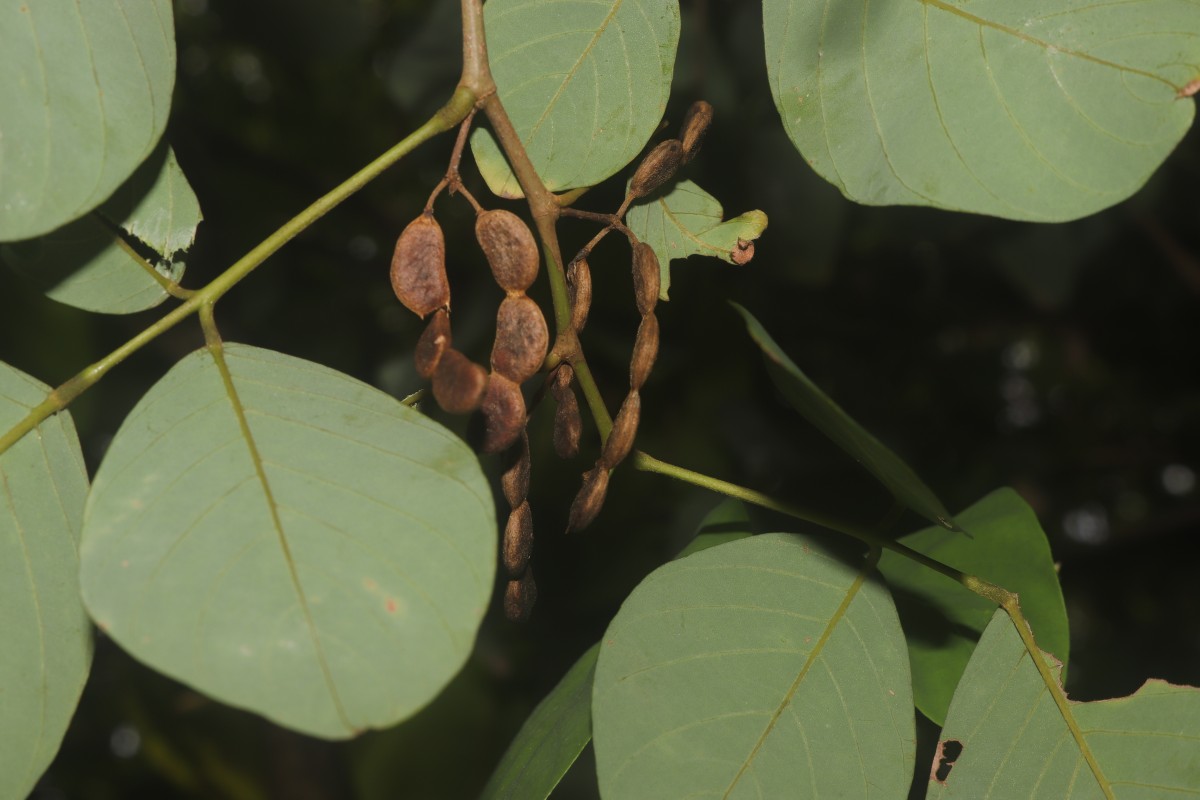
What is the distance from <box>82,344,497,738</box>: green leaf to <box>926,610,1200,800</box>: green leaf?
39 cm

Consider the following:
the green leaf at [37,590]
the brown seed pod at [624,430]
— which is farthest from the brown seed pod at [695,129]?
the green leaf at [37,590]

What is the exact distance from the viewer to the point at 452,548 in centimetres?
61

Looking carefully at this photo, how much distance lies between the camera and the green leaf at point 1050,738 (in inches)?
28.8

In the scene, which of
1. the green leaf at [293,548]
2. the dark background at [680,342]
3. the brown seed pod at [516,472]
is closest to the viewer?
the green leaf at [293,548]

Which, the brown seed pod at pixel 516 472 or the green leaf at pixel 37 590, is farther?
the brown seed pod at pixel 516 472

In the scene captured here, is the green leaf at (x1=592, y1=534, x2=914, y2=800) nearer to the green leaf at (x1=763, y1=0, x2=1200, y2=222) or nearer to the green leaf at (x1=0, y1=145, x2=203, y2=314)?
the green leaf at (x1=763, y1=0, x2=1200, y2=222)

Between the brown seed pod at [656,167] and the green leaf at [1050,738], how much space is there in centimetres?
42

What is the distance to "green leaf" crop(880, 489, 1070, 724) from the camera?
33.4 inches

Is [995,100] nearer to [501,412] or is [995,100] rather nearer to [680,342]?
[501,412]

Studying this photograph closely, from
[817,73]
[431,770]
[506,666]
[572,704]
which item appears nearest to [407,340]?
[506,666]

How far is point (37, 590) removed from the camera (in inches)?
26.5

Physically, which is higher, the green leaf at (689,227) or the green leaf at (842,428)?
the green leaf at (689,227)

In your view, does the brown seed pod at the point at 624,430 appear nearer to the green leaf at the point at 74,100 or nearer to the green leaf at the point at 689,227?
the green leaf at the point at 689,227

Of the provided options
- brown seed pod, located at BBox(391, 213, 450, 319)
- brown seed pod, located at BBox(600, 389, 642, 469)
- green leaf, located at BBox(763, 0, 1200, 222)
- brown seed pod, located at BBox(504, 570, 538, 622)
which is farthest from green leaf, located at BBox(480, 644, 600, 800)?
green leaf, located at BBox(763, 0, 1200, 222)
